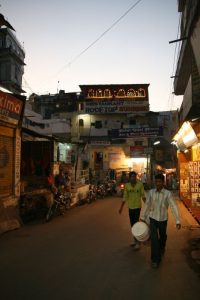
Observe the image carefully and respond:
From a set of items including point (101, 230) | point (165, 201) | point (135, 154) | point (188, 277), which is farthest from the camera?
point (135, 154)

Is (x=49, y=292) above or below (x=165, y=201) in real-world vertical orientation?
below

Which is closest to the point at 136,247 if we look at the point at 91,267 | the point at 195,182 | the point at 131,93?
the point at 91,267

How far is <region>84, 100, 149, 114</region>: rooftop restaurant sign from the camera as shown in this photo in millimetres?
39312

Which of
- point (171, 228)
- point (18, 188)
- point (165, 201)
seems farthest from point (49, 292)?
point (18, 188)

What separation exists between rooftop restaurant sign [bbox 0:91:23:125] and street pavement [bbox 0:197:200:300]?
13.6 feet

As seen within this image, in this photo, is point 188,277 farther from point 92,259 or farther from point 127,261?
point 92,259

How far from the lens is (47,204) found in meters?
13.5

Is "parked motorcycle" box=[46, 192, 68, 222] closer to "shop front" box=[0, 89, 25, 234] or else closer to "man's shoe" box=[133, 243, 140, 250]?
"shop front" box=[0, 89, 25, 234]

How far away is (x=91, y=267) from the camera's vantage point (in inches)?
233

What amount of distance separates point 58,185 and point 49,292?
10.8 meters

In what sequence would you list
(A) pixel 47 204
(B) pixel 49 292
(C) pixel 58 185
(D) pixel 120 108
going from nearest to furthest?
(B) pixel 49 292 → (A) pixel 47 204 → (C) pixel 58 185 → (D) pixel 120 108

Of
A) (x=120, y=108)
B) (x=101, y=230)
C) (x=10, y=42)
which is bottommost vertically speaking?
(x=101, y=230)

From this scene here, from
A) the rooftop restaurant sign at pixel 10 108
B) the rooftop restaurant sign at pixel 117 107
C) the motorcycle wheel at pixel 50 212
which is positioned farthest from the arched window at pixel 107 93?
the motorcycle wheel at pixel 50 212

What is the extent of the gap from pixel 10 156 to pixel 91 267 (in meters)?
6.81
